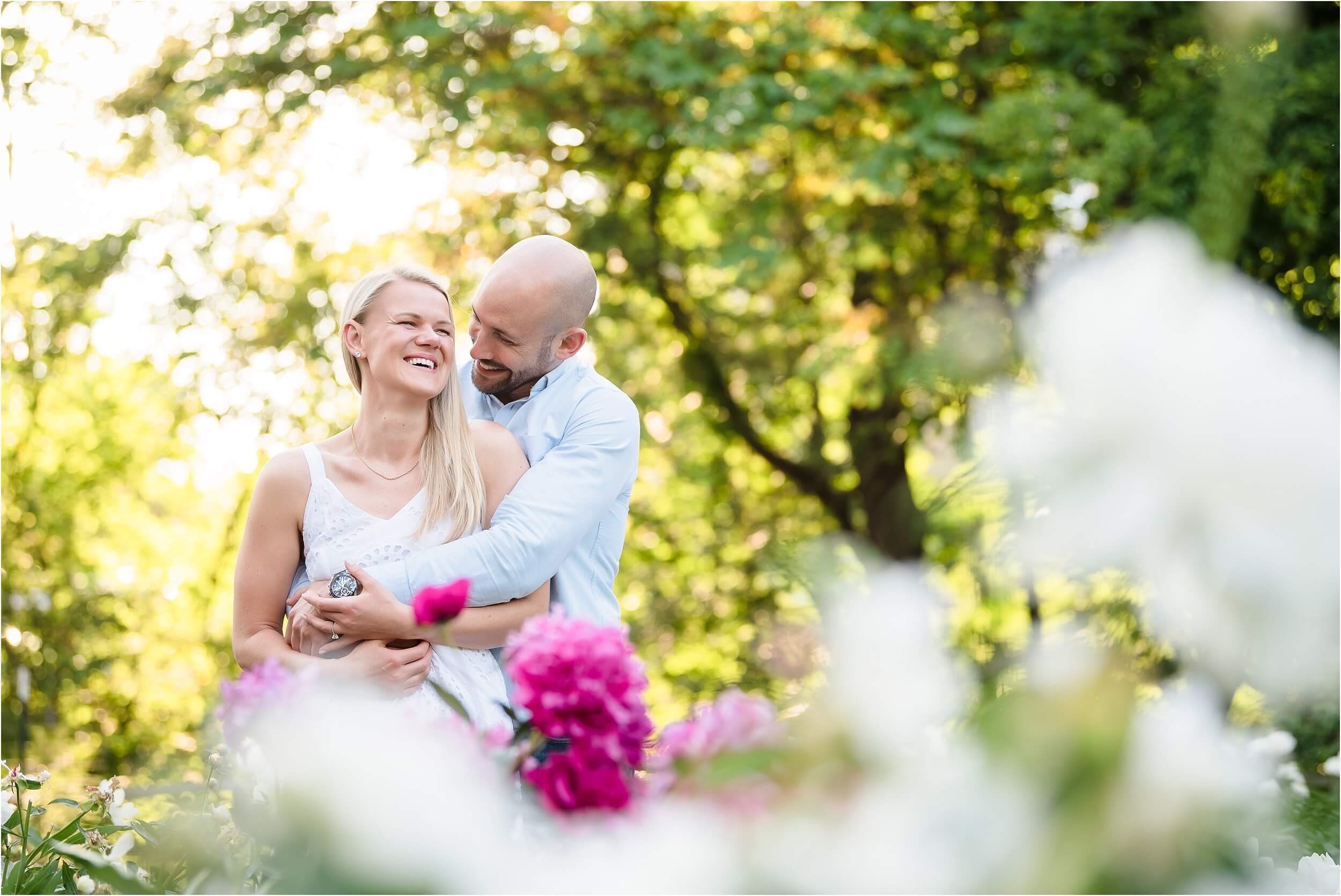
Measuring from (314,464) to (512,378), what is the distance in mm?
477

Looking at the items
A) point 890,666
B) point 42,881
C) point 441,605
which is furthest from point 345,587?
point 890,666

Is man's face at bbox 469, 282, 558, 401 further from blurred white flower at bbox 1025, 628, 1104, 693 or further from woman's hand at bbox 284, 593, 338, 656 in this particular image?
blurred white flower at bbox 1025, 628, 1104, 693

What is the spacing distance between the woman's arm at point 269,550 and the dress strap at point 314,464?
0.4 inches

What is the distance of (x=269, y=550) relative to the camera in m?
2.22

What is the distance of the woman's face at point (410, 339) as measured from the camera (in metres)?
2.25

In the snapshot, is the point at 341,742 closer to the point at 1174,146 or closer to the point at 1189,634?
the point at 1189,634

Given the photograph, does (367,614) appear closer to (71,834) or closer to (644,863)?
(71,834)

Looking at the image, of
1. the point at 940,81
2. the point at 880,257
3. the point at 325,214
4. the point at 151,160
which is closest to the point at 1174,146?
the point at 940,81

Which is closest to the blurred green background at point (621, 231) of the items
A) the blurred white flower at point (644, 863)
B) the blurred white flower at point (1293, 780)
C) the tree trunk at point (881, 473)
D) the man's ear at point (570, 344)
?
the tree trunk at point (881, 473)

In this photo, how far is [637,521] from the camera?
7.76m

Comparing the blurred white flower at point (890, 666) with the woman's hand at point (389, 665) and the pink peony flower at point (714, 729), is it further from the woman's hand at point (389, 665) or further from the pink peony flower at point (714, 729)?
the woman's hand at point (389, 665)

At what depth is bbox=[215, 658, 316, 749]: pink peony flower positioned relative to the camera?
981mm

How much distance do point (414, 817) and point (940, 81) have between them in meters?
6.71

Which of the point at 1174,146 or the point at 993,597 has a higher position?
the point at 993,597
